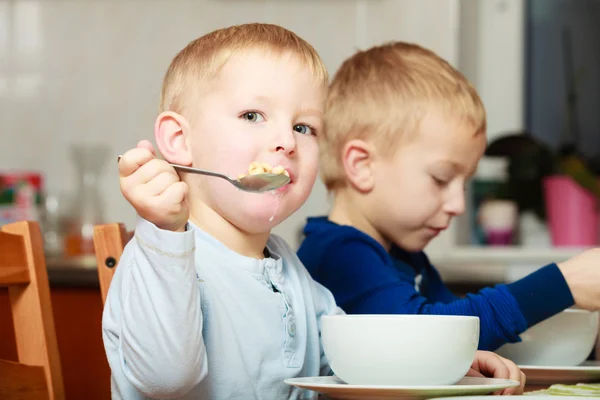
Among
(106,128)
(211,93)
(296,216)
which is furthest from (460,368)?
(106,128)

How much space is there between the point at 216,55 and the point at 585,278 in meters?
0.49

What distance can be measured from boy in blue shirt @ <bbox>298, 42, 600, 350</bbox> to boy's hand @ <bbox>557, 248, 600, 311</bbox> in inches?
6.9

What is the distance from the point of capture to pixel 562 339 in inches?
39.3

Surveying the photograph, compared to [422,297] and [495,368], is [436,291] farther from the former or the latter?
[495,368]

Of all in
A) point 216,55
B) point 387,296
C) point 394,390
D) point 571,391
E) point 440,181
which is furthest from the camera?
point 440,181

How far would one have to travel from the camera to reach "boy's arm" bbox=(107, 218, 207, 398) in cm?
71

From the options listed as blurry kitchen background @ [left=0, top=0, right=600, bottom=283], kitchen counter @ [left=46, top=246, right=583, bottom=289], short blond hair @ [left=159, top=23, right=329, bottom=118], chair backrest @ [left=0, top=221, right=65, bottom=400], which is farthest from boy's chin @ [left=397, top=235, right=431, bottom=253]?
blurry kitchen background @ [left=0, top=0, right=600, bottom=283]

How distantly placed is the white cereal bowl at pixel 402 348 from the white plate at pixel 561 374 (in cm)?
24

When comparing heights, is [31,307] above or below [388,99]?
below

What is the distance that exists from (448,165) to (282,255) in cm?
40

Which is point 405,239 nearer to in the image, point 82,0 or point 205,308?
point 205,308

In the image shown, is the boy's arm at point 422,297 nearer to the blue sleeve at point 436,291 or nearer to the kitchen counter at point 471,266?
the blue sleeve at point 436,291

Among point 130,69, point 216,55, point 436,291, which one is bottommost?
point 436,291

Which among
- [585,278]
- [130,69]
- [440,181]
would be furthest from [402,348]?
[130,69]
